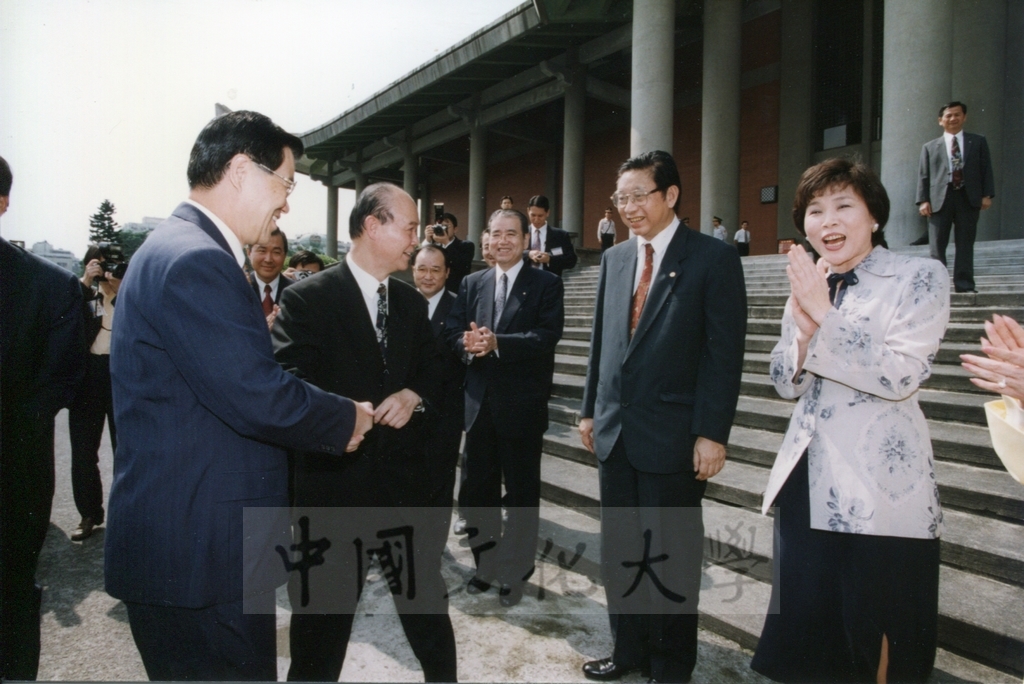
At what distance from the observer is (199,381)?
1315 mm

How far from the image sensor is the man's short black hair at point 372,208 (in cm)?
198

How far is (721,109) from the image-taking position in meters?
12.0

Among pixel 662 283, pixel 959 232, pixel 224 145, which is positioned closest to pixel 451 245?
pixel 662 283

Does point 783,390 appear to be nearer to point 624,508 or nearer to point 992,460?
point 624,508

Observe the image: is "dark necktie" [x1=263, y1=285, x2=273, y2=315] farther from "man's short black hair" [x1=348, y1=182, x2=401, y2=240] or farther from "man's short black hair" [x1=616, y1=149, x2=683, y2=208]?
"man's short black hair" [x1=616, y1=149, x2=683, y2=208]

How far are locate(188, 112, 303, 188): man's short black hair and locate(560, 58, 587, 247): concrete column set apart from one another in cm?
1435

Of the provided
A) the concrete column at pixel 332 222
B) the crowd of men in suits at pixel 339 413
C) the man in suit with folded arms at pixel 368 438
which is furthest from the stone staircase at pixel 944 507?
the concrete column at pixel 332 222

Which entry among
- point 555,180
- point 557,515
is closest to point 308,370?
point 557,515

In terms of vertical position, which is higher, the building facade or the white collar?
the building facade

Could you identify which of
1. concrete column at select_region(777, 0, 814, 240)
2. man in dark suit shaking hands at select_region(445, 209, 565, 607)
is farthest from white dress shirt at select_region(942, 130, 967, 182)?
concrete column at select_region(777, 0, 814, 240)

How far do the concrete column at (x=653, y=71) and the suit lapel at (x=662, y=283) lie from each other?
338 inches

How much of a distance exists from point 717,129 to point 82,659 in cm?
1258

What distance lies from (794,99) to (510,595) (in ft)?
47.2

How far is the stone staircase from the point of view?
7.61 ft
